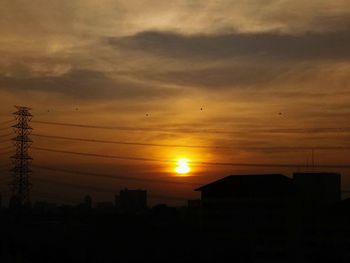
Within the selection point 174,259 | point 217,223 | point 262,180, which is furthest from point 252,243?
point 262,180

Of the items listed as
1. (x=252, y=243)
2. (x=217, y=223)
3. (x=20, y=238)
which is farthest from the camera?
(x=20, y=238)

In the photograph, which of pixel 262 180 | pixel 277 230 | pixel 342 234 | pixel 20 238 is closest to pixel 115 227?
pixel 20 238

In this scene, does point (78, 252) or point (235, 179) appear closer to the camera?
point (78, 252)

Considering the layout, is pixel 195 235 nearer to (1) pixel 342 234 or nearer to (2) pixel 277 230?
(2) pixel 277 230

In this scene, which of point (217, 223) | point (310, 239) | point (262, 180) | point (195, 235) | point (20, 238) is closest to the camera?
point (310, 239)

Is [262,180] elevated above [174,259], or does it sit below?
above

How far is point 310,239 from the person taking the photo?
53.0 ft

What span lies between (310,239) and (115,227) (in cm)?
892

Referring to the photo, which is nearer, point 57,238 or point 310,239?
point 310,239

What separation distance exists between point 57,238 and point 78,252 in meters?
3.79

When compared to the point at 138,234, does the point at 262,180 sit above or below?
above

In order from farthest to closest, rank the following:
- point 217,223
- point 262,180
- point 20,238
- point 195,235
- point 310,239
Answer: point 262,180, point 20,238, point 217,223, point 195,235, point 310,239

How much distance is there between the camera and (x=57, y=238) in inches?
853

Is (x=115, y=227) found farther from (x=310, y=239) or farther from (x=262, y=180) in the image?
(x=262, y=180)
